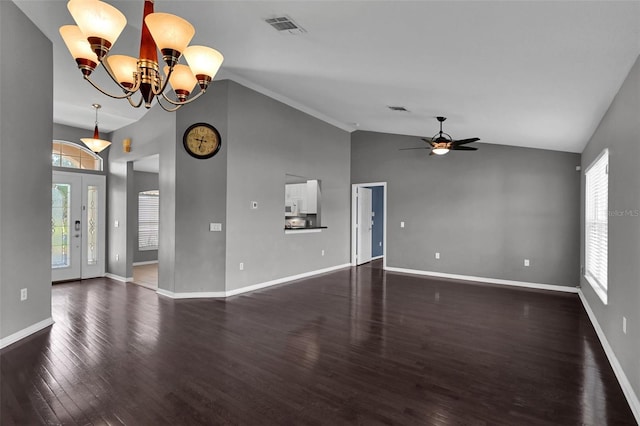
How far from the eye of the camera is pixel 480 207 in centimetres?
680

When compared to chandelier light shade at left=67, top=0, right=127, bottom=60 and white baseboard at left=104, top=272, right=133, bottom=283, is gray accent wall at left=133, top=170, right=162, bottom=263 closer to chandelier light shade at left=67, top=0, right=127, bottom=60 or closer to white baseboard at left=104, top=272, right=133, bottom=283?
white baseboard at left=104, top=272, right=133, bottom=283

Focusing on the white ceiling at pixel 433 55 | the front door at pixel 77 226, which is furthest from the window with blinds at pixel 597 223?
the front door at pixel 77 226

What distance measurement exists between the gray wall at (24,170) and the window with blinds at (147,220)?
4.80m

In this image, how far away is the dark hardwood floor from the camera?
7.36 feet

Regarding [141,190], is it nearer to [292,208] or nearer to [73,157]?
[73,157]

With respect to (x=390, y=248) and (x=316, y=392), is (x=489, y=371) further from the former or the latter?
(x=390, y=248)

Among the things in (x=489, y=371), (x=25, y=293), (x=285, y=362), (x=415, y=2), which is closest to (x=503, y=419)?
(x=489, y=371)

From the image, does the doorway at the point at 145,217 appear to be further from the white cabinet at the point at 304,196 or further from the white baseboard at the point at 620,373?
the white baseboard at the point at 620,373

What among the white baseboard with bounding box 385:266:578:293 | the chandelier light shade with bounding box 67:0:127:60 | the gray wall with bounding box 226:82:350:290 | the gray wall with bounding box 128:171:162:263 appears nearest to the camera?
the chandelier light shade with bounding box 67:0:127:60

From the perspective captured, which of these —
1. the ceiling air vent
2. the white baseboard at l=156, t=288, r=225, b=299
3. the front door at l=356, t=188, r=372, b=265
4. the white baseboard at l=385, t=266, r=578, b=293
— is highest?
the ceiling air vent

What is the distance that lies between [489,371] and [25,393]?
11.4 ft

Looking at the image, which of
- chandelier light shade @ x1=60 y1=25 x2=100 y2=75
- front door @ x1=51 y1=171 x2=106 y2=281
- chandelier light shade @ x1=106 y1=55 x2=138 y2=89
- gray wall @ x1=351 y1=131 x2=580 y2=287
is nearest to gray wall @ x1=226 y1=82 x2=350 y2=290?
gray wall @ x1=351 y1=131 x2=580 y2=287

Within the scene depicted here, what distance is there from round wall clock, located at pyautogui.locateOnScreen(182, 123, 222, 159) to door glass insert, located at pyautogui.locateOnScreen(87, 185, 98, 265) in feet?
10.0

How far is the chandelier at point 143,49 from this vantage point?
2.04m
